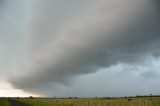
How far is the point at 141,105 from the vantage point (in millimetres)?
178625

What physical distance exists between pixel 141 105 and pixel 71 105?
38991 mm

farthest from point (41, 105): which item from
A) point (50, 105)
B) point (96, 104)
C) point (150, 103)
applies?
point (150, 103)

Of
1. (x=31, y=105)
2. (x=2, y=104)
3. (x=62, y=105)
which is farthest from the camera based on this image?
(x=62, y=105)

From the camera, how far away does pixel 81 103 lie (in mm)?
187000

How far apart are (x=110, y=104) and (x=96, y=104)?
27.8 ft

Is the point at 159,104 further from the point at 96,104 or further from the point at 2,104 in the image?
the point at 2,104

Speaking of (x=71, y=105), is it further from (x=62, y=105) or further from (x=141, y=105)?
(x=141, y=105)

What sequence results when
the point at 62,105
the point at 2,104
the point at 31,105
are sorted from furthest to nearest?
1. the point at 62,105
2. the point at 31,105
3. the point at 2,104

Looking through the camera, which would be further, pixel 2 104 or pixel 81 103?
pixel 81 103

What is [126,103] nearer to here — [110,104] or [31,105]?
[110,104]

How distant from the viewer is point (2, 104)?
15288 centimetres

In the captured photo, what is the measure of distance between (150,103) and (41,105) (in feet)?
203

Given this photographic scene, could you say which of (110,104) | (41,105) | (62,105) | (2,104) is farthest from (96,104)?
(2,104)

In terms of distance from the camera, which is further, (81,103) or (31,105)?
(81,103)
